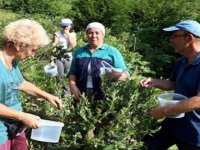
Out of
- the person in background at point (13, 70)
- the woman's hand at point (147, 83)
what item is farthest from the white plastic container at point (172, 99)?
the person in background at point (13, 70)

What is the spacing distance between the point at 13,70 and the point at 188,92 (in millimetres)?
1387

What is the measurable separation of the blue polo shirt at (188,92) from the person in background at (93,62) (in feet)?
3.38

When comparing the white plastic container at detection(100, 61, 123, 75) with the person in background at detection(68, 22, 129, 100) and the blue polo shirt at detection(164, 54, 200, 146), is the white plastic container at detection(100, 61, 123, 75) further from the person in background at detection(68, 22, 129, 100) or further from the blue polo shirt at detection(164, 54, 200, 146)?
the blue polo shirt at detection(164, 54, 200, 146)

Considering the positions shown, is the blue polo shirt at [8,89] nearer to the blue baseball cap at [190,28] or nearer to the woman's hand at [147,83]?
the woman's hand at [147,83]

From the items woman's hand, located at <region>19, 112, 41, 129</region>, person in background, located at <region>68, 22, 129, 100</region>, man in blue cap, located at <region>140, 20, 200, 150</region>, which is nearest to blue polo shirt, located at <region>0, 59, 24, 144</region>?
woman's hand, located at <region>19, 112, 41, 129</region>

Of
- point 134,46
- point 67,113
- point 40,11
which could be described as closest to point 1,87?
point 67,113

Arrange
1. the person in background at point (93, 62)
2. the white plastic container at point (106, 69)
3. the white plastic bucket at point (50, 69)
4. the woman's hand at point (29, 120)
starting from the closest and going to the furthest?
1. the woman's hand at point (29, 120)
2. the white plastic container at point (106, 69)
3. the person in background at point (93, 62)
4. the white plastic bucket at point (50, 69)

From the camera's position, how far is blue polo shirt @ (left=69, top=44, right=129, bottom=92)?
5000 mm

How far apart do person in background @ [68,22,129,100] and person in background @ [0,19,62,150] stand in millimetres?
1288

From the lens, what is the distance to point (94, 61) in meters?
5.03

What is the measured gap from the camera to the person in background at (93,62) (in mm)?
4992

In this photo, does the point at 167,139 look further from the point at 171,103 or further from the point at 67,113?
the point at 67,113

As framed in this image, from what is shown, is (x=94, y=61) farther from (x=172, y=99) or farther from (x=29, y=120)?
(x=29, y=120)

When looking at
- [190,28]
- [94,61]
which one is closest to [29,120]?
[190,28]
